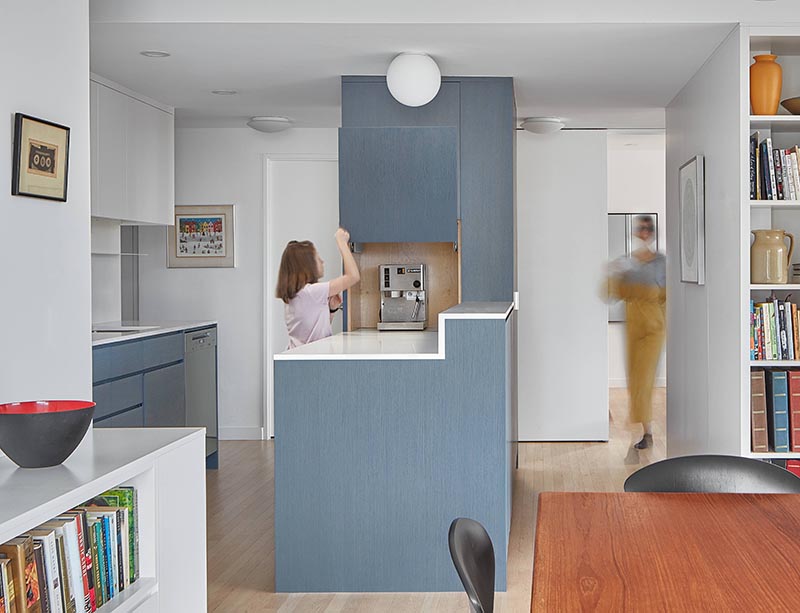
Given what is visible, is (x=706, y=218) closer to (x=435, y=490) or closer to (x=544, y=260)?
(x=435, y=490)

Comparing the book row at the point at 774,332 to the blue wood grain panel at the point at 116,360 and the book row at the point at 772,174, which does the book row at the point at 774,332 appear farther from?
the blue wood grain panel at the point at 116,360

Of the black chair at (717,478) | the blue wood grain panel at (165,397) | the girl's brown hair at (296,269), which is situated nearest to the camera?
the black chair at (717,478)

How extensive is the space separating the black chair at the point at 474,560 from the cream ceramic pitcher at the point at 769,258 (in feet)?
8.75

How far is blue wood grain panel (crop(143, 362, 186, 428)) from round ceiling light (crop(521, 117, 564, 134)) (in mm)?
2927

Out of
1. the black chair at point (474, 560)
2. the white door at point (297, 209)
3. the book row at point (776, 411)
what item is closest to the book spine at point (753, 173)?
the book row at point (776, 411)

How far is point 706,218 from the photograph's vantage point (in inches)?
182

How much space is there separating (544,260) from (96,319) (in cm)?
322

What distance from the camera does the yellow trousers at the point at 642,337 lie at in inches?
268

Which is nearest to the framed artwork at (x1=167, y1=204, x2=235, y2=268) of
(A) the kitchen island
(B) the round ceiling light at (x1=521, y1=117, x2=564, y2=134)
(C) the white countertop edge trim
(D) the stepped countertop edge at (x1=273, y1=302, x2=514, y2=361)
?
(B) the round ceiling light at (x1=521, y1=117, x2=564, y2=134)

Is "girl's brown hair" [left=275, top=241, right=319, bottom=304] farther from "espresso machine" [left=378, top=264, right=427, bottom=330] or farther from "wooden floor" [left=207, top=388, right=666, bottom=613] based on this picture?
"wooden floor" [left=207, top=388, right=666, bottom=613]

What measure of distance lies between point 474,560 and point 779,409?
277 centimetres

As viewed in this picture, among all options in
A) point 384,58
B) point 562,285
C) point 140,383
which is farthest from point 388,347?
→ point 562,285

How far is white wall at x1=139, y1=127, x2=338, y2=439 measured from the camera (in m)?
7.29

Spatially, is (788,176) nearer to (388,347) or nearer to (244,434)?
(388,347)
